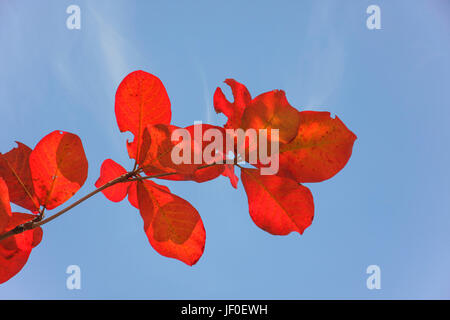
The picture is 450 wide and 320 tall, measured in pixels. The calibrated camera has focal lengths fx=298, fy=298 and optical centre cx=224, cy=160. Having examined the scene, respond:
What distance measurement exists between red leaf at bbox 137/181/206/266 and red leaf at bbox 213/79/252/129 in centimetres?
7

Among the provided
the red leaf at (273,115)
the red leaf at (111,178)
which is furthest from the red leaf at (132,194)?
the red leaf at (273,115)

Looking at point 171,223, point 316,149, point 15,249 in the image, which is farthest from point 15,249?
point 316,149

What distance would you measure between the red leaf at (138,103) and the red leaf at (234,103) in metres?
0.05

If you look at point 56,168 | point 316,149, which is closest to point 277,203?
point 316,149

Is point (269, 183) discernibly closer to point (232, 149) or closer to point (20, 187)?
point (232, 149)

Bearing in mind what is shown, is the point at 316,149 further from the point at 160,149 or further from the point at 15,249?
the point at 15,249

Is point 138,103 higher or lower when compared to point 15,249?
higher

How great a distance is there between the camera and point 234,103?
0.23 m

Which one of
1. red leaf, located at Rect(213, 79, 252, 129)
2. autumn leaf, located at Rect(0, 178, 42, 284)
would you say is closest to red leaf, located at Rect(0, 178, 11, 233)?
autumn leaf, located at Rect(0, 178, 42, 284)

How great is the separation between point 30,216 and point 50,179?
0.03 meters

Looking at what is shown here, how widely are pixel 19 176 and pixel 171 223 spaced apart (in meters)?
0.11

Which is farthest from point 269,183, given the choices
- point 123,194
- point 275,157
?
point 123,194

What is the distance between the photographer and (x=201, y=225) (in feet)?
0.76

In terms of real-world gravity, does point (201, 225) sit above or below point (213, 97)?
below
